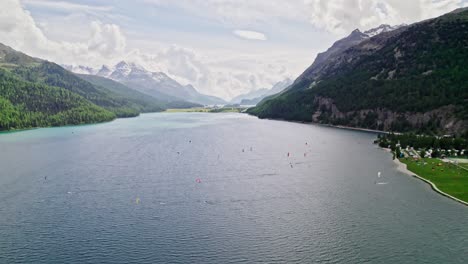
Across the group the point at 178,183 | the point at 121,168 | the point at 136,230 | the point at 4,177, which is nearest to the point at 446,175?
the point at 178,183

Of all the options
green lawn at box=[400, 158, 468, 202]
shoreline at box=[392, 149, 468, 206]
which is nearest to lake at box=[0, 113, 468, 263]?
shoreline at box=[392, 149, 468, 206]

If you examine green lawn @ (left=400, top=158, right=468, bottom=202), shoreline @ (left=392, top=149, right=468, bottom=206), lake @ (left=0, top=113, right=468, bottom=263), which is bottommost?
lake @ (left=0, top=113, right=468, bottom=263)

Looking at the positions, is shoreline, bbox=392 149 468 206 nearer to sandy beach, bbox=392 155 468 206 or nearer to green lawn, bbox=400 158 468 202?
sandy beach, bbox=392 155 468 206

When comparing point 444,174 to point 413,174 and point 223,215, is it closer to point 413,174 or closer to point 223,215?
point 413,174

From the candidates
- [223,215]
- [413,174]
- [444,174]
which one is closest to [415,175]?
[413,174]

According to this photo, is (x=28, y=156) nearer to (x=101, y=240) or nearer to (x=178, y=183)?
(x=178, y=183)

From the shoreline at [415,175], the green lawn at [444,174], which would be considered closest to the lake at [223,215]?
the shoreline at [415,175]
